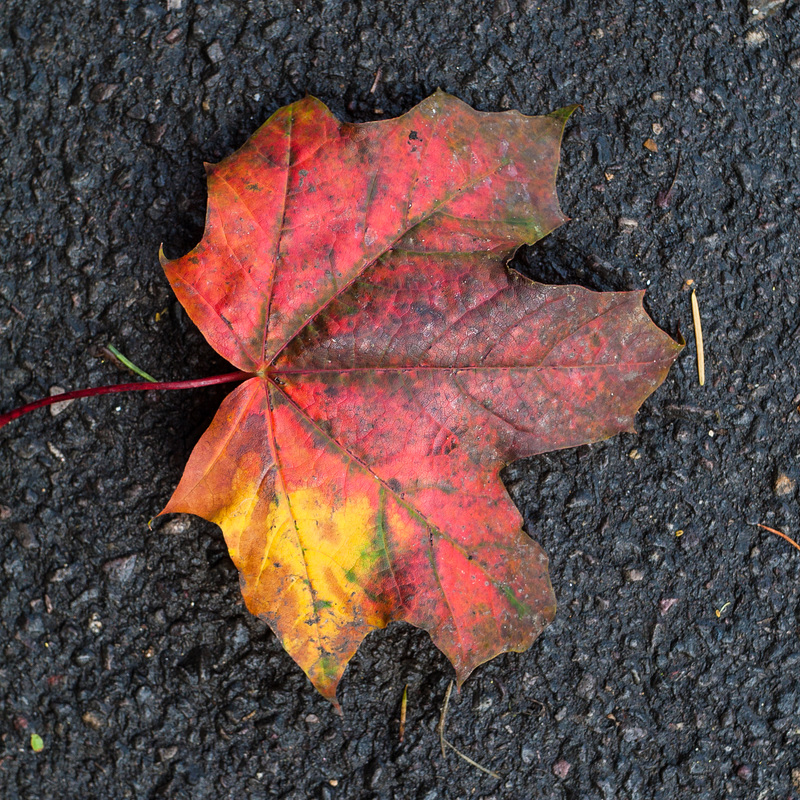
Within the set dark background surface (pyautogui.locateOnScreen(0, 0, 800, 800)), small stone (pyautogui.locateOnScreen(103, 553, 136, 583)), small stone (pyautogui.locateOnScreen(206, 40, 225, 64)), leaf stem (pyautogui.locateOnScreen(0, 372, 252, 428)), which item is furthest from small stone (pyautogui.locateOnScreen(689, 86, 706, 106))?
small stone (pyautogui.locateOnScreen(103, 553, 136, 583))

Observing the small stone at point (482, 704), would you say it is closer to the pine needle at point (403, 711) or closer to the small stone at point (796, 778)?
the pine needle at point (403, 711)

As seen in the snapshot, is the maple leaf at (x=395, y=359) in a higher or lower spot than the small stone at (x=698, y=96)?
lower

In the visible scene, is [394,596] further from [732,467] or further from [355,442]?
[732,467]

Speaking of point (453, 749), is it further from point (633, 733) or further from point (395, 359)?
point (395, 359)

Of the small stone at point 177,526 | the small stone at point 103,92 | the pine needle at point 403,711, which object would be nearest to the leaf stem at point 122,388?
the small stone at point 177,526

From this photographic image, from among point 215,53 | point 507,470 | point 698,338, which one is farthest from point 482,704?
point 215,53

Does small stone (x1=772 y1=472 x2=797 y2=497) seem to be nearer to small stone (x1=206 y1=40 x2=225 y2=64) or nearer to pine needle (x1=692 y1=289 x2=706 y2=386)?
pine needle (x1=692 y1=289 x2=706 y2=386)
